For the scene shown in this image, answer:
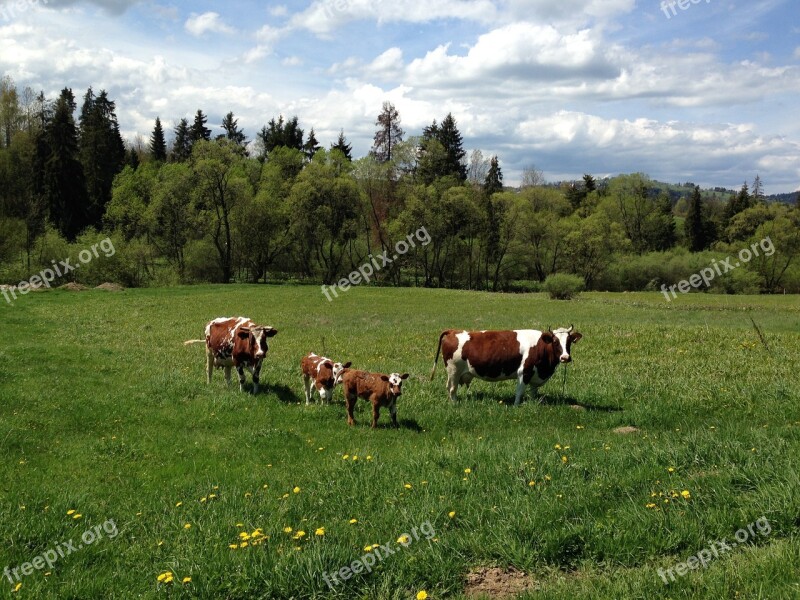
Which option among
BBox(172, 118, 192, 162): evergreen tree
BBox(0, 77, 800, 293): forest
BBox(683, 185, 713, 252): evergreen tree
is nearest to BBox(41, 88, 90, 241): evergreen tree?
BBox(0, 77, 800, 293): forest

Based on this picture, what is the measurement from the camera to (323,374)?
593 inches

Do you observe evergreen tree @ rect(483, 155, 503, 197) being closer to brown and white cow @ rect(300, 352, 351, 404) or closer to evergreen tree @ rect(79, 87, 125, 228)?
evergreen tree @ rect(79, 87, 125, 228)

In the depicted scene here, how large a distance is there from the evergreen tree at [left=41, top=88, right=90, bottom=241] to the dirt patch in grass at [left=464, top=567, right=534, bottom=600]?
8829cm

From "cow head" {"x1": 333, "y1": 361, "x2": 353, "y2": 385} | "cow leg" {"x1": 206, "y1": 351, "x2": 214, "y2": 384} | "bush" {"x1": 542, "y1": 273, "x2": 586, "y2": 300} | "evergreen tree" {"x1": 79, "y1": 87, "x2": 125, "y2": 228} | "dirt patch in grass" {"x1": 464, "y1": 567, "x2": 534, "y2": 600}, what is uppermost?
"evergreen tree" {"x1": 79, "y1": 87, "x2": 125, "y2": 228}

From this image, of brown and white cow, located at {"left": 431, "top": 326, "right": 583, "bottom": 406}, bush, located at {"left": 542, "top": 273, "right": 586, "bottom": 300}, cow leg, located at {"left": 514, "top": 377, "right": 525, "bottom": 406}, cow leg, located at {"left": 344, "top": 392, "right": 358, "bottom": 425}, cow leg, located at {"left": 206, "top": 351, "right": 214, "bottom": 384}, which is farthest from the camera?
bush, located at {"left": 542, "top": 273, "right": 586, "bottom": 300}

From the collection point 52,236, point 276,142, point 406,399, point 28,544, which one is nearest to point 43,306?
point 52,236

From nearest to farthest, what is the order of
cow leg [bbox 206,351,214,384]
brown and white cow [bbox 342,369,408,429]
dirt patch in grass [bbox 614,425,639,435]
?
dirt patch in grass [bbox 614,425,639,435] → brown and white cow [bbox 342,369,408,429] → cow leg [bbox 206,351,214,384]

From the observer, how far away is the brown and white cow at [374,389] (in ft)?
42.1

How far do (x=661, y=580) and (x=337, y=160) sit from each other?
87.1 m

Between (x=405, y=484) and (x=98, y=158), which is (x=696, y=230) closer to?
(x=98, y=158)

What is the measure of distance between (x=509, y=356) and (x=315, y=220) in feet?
210

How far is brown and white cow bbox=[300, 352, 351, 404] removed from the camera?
48.9 ft

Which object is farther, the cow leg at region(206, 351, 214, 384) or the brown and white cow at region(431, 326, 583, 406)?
the cow leg at region(206, 351, 214, 384)

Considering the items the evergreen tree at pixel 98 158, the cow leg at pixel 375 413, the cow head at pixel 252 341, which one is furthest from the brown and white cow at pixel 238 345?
the evergreen tree at pixel 98 158
